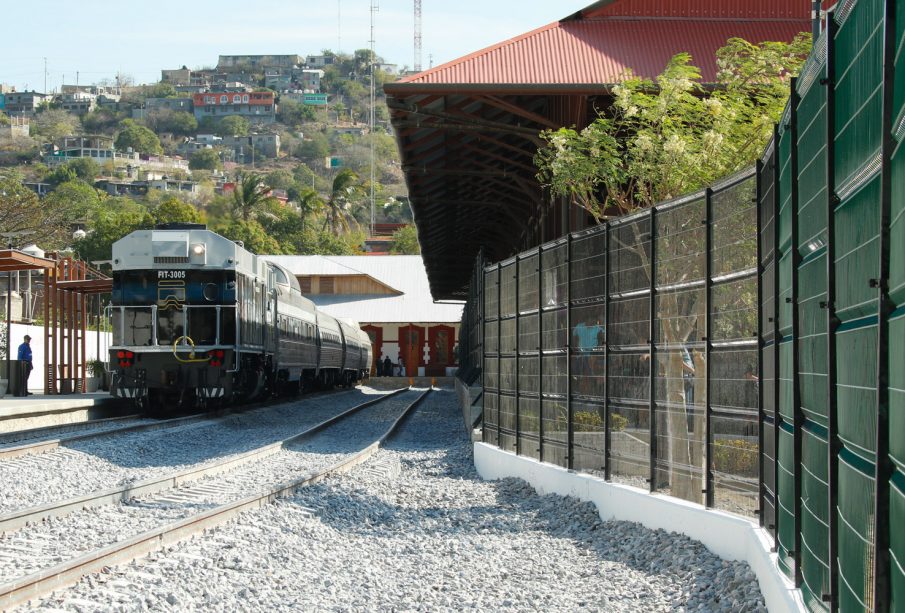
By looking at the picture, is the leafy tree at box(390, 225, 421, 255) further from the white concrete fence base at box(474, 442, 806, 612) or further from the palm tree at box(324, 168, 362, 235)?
the white concrete fence base at box(474, 442, 806, 612)

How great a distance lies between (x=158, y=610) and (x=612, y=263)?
5.07 meters

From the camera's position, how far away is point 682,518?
8.27m

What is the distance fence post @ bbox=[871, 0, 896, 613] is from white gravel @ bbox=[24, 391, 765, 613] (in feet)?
9.77

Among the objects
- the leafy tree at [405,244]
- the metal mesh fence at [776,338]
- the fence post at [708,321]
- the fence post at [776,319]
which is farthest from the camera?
the leafy tree at [405,244]

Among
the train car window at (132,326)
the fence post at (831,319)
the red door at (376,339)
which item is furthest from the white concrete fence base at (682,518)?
the red door at (376,339)

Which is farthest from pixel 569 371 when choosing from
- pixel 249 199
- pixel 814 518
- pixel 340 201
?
pixel 340 201

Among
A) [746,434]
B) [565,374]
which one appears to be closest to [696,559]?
[746,434]

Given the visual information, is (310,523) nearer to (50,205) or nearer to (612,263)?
(612,263)

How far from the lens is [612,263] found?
994cm

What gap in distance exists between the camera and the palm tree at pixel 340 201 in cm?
12194

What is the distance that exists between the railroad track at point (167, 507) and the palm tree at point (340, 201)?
338 ft

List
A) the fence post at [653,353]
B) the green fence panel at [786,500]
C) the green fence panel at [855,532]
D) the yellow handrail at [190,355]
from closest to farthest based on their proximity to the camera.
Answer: the green fence panel at [855,532]
the green fence panel at [786,500]
the fence post at [653,353]
the yellow handrail at [190,355]

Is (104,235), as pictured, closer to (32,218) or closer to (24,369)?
(32,218)

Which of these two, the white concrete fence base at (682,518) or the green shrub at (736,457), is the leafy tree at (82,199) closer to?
the white concrete fence base at (682,518)
